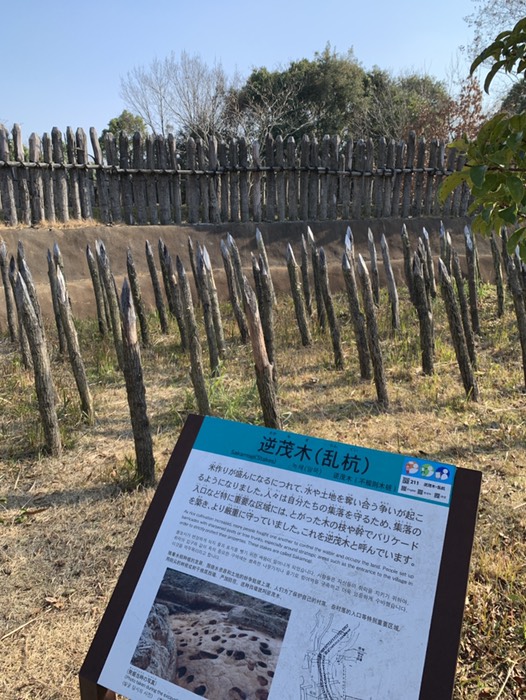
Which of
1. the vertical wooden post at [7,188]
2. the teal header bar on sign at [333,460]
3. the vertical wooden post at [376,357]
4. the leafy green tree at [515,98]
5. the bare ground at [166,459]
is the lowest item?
the bare ground at [166,459]

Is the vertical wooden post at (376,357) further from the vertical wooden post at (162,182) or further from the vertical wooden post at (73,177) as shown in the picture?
the vertical wooden post at (73,177)

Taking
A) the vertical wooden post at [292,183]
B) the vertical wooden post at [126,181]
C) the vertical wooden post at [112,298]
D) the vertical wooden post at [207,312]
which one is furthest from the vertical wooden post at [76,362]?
the vertical wooden post at [292,183]

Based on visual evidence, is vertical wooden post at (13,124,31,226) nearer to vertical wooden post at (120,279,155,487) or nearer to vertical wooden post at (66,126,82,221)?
vertical wooden post at (66,126,82,221)

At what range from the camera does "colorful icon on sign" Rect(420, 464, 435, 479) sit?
1.50 m

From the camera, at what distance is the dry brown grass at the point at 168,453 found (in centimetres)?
224

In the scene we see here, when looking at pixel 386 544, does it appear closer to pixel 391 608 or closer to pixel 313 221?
pixel 391 608

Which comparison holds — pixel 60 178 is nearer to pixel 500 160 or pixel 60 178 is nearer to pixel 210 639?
pixel 500 160

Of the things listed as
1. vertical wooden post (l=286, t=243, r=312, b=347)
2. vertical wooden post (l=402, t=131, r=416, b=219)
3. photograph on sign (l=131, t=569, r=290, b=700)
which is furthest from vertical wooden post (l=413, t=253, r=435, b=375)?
vertical wooden post (l=402, t=131, r=416, b=219)

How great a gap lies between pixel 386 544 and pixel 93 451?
2.73 meters

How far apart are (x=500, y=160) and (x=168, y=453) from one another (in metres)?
2.75

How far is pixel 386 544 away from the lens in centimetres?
144

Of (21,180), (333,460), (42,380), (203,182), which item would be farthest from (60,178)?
(333,460)

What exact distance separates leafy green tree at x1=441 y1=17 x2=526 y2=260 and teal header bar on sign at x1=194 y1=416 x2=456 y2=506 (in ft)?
2.36

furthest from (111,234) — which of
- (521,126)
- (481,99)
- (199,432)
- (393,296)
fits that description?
(481,99)
